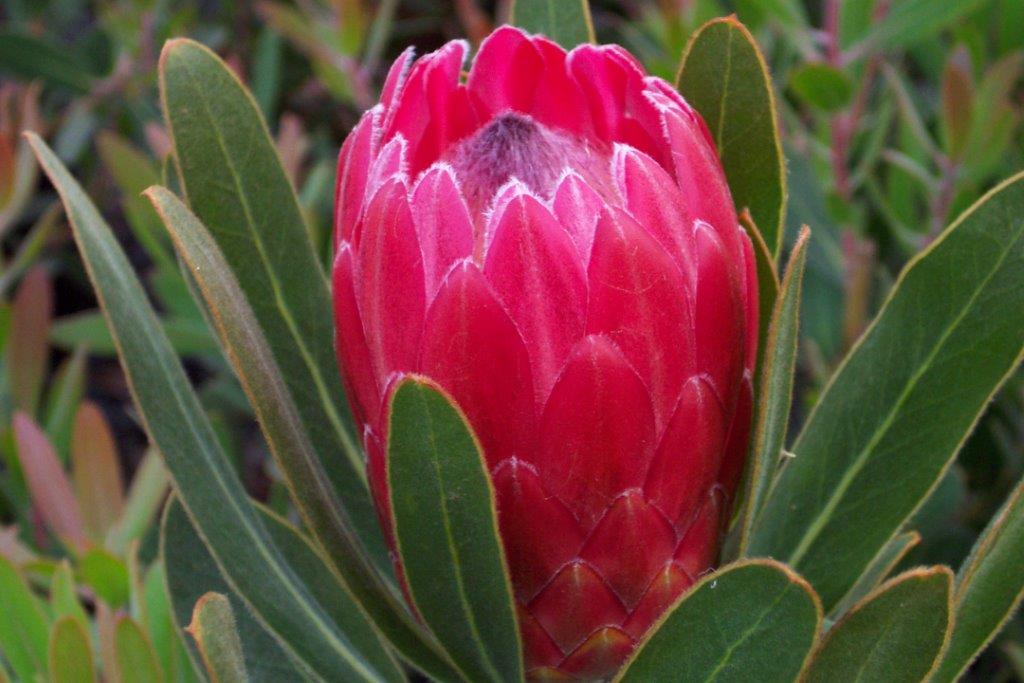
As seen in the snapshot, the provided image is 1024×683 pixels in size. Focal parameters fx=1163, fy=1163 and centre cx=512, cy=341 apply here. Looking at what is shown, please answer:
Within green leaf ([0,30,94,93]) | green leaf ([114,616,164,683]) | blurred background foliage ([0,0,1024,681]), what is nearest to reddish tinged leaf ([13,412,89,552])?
blurred background foliage ([0,0,1024,681])

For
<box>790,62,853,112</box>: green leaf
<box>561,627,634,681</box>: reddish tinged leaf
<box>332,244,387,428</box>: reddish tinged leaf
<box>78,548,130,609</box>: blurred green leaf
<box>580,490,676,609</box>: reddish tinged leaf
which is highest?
<box>790,62,853,112</box>: green leaf

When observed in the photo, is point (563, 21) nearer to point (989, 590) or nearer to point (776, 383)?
point (776, 383)

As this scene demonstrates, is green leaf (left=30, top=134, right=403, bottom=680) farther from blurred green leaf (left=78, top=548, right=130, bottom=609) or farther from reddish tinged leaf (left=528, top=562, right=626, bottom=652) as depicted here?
blurred green leaf (left=78, top=548, right=130, bottom=609)

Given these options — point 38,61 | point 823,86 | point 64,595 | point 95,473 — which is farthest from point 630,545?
point 38,61

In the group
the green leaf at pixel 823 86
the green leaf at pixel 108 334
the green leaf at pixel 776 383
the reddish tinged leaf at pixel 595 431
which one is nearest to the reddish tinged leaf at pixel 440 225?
the reddish tinged leaf at pixel 595 431

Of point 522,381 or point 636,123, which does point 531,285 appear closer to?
point 522,381

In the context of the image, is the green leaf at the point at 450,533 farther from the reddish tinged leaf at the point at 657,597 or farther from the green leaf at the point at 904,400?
the green leaf at the point at 904,400
